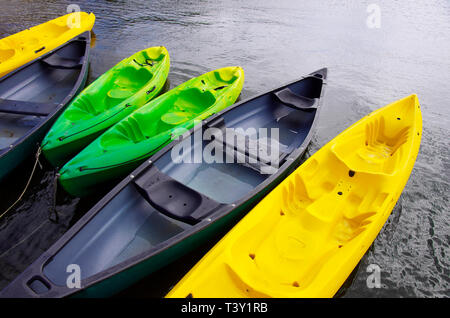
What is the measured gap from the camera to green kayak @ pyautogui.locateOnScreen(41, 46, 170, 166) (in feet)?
15.8

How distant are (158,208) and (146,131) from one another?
216 cm

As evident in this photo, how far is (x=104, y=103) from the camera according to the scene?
6043 mm

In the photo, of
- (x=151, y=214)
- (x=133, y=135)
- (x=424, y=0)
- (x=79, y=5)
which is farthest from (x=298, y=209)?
(x=424, y=0)

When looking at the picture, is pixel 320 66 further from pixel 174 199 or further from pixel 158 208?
pixel 158 208

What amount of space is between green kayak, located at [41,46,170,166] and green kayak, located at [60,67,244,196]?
42 centimetres

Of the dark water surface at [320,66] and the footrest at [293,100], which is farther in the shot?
the footrest at [293,100]

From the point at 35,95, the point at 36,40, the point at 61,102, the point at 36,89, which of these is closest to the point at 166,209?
the point at 61,102

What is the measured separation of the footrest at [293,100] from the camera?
19.6 ft

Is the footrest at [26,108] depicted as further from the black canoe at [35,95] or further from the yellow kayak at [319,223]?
the yellow kayak at [319,223]

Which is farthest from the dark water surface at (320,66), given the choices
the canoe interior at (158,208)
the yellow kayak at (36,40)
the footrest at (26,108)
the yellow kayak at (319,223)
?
the footrest at (26,108)

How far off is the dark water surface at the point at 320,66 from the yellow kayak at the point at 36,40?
2.88 feet

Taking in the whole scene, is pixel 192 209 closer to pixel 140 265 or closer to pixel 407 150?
pixel 140 265
